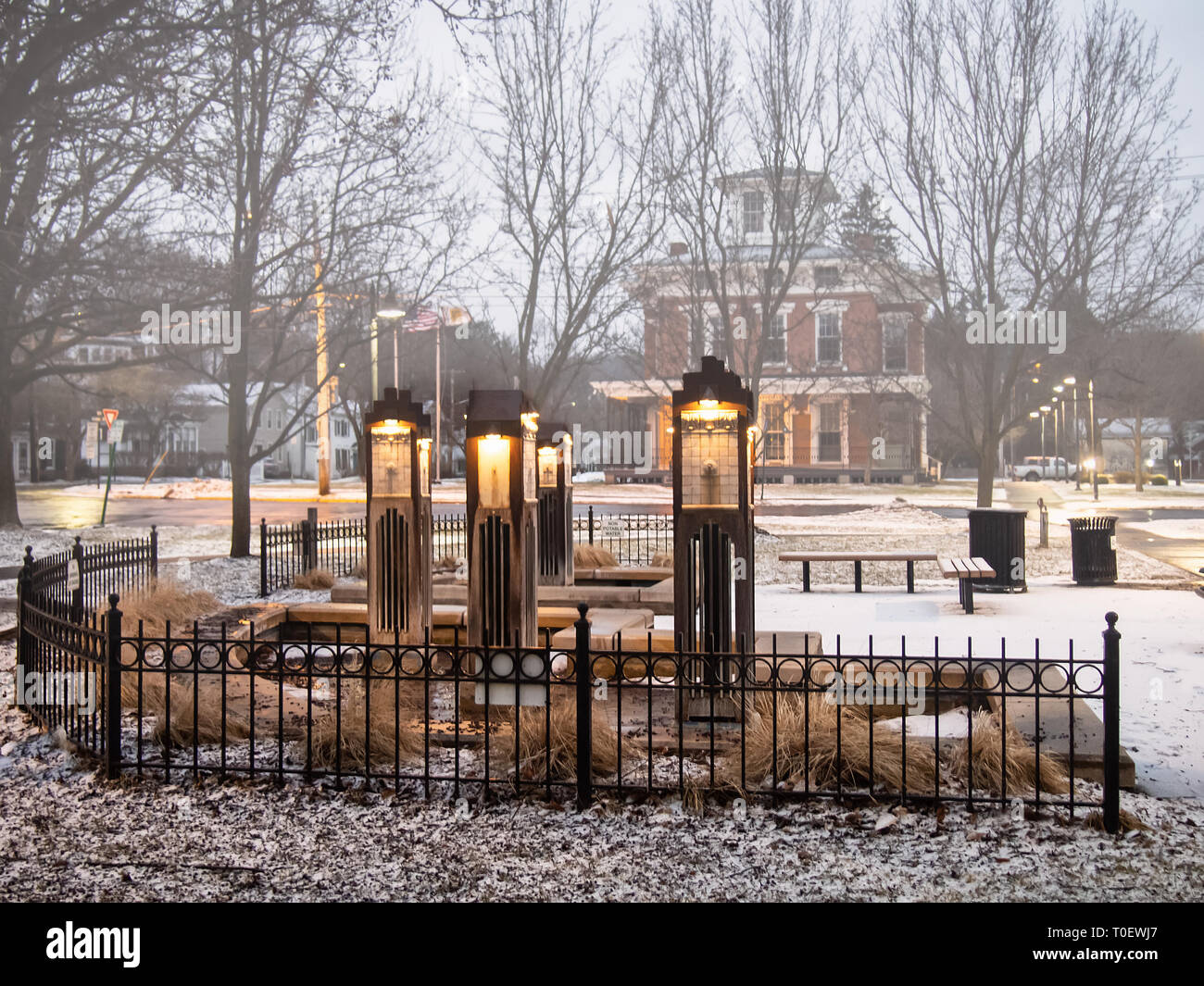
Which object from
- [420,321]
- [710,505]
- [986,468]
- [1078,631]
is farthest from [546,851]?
[420,321]

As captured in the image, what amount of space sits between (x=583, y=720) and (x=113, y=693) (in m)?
Result: 2.83

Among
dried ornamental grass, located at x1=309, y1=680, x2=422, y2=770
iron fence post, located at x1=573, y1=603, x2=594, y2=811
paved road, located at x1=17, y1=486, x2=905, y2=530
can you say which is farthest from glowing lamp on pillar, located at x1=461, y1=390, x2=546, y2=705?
paved road, located at x1=17, y1=486, x2=905, y2=530

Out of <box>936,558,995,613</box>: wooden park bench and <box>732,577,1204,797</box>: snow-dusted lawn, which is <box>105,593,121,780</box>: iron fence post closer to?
<box>732,577,1204,797</box>: snow-dusted lawn

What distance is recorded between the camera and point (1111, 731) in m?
5.05

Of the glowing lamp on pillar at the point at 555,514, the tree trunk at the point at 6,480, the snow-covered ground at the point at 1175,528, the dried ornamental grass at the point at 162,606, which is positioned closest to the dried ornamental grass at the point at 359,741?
the dried ornamental grass at the point at 162,606

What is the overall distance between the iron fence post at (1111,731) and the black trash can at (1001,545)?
8.57m

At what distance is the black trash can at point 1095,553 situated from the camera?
13773 millimetres

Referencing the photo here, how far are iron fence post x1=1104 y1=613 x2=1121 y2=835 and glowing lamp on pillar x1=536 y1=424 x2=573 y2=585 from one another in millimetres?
8381

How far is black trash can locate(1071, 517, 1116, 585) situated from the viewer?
13.8 metres

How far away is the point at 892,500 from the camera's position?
34438mm

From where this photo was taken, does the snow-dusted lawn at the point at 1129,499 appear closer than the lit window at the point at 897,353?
Yes

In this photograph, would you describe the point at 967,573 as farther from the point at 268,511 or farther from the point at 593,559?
the point at 268,511

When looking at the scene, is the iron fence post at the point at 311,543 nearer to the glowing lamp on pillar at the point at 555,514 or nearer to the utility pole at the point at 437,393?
the glowing lamp on pillar at the point at 555,514

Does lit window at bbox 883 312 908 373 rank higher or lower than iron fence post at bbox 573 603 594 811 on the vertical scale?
higher
